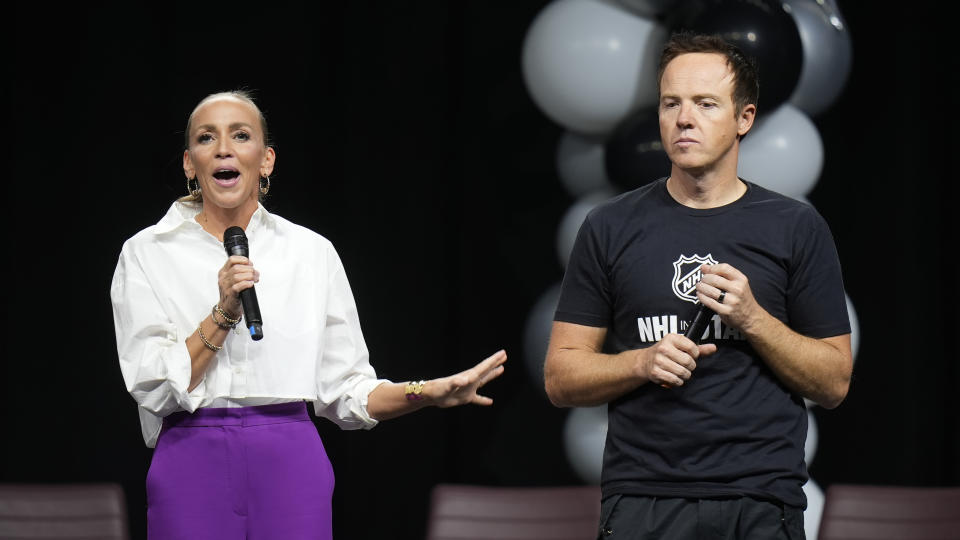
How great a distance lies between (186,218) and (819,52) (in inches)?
79.5

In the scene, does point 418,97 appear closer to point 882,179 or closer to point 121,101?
point 121,101

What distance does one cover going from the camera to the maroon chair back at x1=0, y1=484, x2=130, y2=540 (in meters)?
2.50

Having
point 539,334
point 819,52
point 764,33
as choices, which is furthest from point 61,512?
point 819,52

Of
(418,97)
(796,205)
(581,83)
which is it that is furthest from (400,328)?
(796,205)

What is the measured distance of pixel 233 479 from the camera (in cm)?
195

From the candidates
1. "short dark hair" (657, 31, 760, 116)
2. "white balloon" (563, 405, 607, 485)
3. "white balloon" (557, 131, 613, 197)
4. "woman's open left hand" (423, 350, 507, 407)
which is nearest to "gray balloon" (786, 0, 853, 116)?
"white balloon" (557, 131, 613, 197)

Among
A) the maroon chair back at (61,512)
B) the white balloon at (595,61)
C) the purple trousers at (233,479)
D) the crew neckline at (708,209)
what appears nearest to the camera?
the crew neckline at (708,209)

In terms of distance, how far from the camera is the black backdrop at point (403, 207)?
11.6 ft

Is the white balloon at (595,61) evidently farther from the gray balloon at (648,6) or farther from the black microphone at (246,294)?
the black microphone at (246,294)

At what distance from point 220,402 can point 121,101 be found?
74.0 inches

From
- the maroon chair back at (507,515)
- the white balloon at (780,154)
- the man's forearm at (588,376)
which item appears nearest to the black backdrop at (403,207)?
the white balloon at (780,154)

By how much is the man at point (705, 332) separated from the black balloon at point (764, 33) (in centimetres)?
113

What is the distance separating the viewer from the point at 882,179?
160 inches

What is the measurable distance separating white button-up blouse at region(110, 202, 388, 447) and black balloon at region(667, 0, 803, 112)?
1.37m
